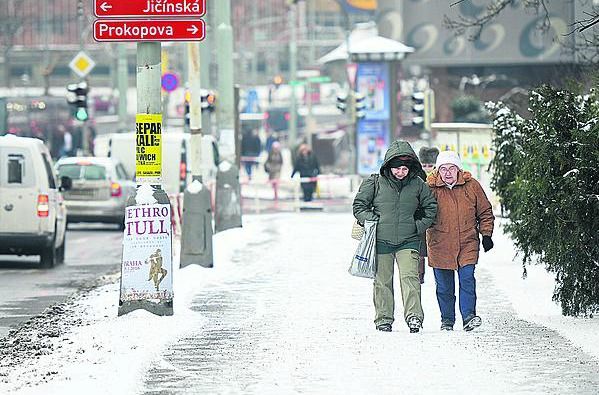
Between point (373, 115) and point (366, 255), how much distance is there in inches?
1221

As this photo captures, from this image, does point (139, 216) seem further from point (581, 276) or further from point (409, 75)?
point (409, 75)

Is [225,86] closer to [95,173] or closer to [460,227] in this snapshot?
[95,173]

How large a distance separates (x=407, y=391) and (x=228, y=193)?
15987mm

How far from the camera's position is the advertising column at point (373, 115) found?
42.4 m

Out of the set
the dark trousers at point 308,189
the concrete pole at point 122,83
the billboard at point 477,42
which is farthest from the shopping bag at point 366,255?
the billboard at point 477,42

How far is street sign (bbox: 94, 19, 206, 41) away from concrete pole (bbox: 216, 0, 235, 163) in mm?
11219

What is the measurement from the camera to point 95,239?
2850 cm

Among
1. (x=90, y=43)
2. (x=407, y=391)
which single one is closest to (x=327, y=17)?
(x=90, y=43)

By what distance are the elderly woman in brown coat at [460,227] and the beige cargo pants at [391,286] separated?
0.80 feet

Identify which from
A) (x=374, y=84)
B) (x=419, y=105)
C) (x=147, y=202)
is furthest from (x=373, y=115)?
(x=147, y=202)

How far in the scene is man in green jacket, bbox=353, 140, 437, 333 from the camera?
1238 centimetres

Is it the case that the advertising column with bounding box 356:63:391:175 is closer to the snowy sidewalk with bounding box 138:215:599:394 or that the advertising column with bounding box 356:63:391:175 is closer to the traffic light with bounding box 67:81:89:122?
the traffic light with bounding box 67:81:89:122

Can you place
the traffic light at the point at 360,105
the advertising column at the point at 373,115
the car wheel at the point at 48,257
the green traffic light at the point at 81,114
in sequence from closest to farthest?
1. the car wheel at the point at 48,257
2. the green traffic light at the point at 81,114
3. the traffic light at the point at 360,105
4. the advertising column at the point at 373,115

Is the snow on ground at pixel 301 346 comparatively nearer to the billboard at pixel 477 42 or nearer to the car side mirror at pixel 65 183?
the car side mirror at pixel 65 183
